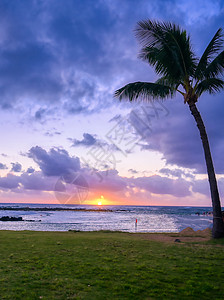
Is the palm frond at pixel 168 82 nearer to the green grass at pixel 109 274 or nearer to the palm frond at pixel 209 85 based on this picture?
the palm frond at pixel 209 85

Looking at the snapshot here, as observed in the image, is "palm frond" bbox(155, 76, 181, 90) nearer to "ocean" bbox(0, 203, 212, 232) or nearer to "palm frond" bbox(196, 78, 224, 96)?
"palm frond" bbox(196, 78, 224, 96)

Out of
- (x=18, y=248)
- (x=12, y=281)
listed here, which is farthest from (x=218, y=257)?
(x=18, y=248)

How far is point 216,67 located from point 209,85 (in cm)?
139

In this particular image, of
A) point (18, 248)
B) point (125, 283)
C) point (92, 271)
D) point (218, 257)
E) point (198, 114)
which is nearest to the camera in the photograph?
point (125, 283)

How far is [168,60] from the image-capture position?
16719mm

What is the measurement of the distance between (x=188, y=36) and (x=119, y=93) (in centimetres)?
631

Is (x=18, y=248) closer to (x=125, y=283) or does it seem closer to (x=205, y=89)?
(x=125, y=283)

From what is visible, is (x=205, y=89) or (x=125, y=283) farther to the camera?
(x=205, y=89)

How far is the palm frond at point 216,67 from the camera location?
620 inches

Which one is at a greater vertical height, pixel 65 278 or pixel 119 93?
pixel 119 93

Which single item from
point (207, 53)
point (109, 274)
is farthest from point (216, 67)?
point (109, 274)

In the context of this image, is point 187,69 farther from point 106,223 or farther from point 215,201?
point 106,223

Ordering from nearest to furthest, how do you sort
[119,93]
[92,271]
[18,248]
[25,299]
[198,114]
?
[25,299]
[92,271]
[18,248]
[198,114]
[119,93]

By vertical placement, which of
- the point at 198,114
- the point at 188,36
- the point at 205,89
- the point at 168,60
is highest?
the point at 188,36
